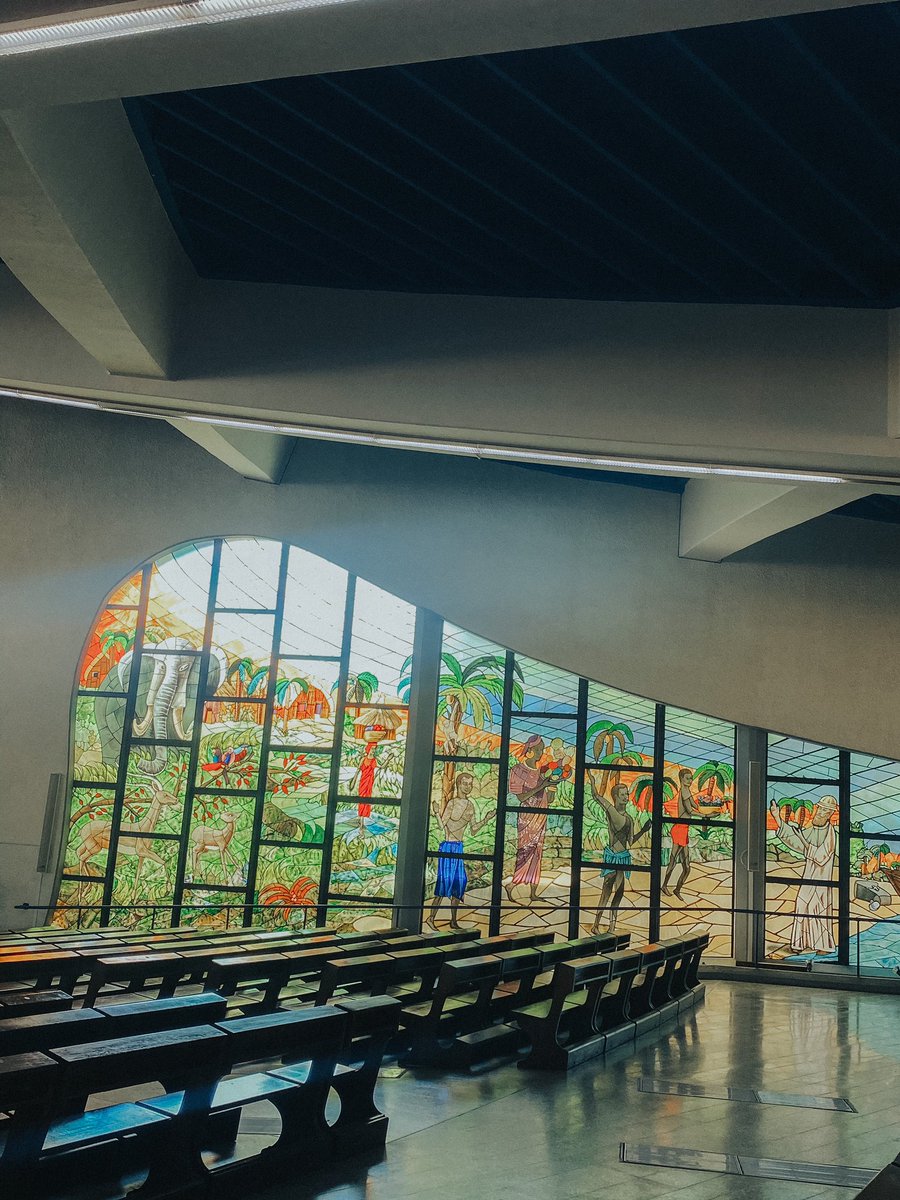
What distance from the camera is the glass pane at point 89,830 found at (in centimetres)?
973

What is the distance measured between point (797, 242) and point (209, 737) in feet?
24.6

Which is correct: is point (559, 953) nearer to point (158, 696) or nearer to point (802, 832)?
point (802, 832)

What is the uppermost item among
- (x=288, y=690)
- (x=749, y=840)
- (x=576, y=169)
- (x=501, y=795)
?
(x=576, y=169)

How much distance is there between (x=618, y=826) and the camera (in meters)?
9.81

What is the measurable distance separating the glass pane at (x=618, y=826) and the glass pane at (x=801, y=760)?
1.36 m

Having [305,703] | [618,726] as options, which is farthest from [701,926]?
[305,703]

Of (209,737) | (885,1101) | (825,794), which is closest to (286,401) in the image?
(885,1101)

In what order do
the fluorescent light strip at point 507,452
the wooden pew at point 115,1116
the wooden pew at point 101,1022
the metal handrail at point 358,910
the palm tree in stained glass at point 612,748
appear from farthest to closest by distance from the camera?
the palm tree in stained glass at point 612,748, the metal handrail at point 358,910, the fluorescent light strip at point 507,452, the wooden pew at point 101,1022, the wooden pew at point 115,1116

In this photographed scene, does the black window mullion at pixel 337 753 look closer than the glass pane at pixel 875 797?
Yes

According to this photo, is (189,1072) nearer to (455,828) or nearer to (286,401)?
(286,401)

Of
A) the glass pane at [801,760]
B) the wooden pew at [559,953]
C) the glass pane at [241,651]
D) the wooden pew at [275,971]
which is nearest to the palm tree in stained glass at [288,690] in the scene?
the glass pane at [241,651]

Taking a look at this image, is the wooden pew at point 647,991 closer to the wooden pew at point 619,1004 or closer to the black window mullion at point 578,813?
the wooden pew at point 619,1004

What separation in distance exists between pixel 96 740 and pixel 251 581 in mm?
2206

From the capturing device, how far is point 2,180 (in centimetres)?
347
